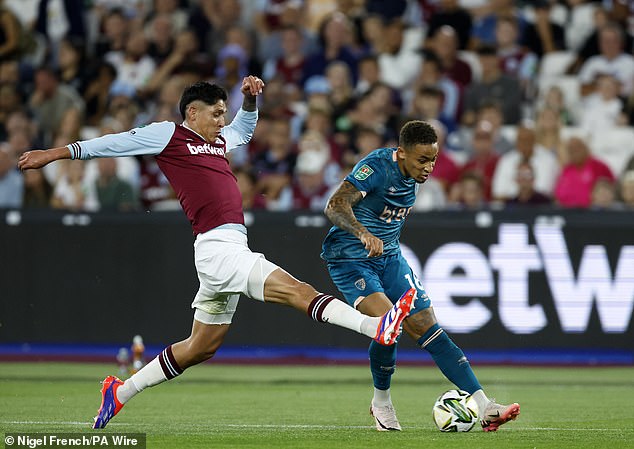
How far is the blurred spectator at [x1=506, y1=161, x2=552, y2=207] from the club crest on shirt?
24.6ft

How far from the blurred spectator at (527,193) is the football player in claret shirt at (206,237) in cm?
770

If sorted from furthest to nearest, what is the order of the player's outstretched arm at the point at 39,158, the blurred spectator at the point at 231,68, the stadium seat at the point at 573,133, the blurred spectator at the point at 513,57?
the blurred spectator at the point at 231,68 → the blurred spectator at the point at 513,57 → the stadium seat at the point at 573,133 → the player's outstretched arm at the point at 39,158

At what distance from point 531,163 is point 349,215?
27.9ft

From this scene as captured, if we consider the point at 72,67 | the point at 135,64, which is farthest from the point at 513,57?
the point at 72,67

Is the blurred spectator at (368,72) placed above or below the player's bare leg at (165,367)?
above

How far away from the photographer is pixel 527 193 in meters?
17.0

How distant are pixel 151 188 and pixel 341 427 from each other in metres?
9.03

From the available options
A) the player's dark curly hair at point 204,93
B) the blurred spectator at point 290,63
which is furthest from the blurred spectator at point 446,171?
the player's dark curly hair at point 204,93

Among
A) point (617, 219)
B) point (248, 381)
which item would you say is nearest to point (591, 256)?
point (617, 219)

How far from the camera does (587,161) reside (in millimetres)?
17406

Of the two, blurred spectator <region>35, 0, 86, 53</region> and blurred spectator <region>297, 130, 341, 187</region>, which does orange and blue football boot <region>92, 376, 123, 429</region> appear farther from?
blurred spectator <region>35, 0, 86, 53</region>

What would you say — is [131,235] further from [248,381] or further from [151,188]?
[248,381]

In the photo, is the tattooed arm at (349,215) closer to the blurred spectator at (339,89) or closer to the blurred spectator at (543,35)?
the blurred spectator at (339,89)

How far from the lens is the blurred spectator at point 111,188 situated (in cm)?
1777
